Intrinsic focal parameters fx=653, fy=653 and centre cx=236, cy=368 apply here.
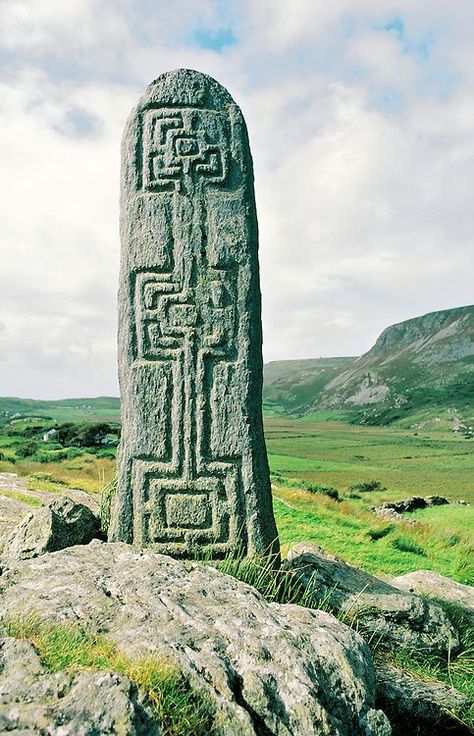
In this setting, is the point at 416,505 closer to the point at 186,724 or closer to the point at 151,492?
the point at 151,492

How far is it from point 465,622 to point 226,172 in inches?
212

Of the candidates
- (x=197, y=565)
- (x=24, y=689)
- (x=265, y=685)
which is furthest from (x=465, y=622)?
(x=24, y=689)

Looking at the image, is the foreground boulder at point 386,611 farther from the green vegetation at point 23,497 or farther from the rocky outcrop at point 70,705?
the green vegetation at point 23,497

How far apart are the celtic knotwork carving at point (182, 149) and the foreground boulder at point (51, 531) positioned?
344cm

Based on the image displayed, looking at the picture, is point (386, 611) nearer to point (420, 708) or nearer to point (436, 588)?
point (420, 708)

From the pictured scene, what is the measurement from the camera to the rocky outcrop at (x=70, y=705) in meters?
2.78

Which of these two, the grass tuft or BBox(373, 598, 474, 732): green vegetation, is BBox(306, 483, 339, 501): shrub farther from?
BBox(373, 598, 474, 732): green vegetation

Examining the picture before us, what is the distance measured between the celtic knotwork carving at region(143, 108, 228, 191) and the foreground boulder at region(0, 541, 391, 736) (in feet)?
12.7

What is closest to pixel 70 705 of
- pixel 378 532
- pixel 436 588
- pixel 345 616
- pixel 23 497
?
pixel 345 616

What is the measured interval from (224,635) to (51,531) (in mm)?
2929

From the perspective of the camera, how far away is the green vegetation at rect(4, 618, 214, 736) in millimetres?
3133

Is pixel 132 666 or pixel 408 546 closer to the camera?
pixel 132 666

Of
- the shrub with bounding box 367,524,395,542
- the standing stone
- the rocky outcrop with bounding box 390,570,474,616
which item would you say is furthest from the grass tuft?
the standing stone

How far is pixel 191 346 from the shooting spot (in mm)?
6551
